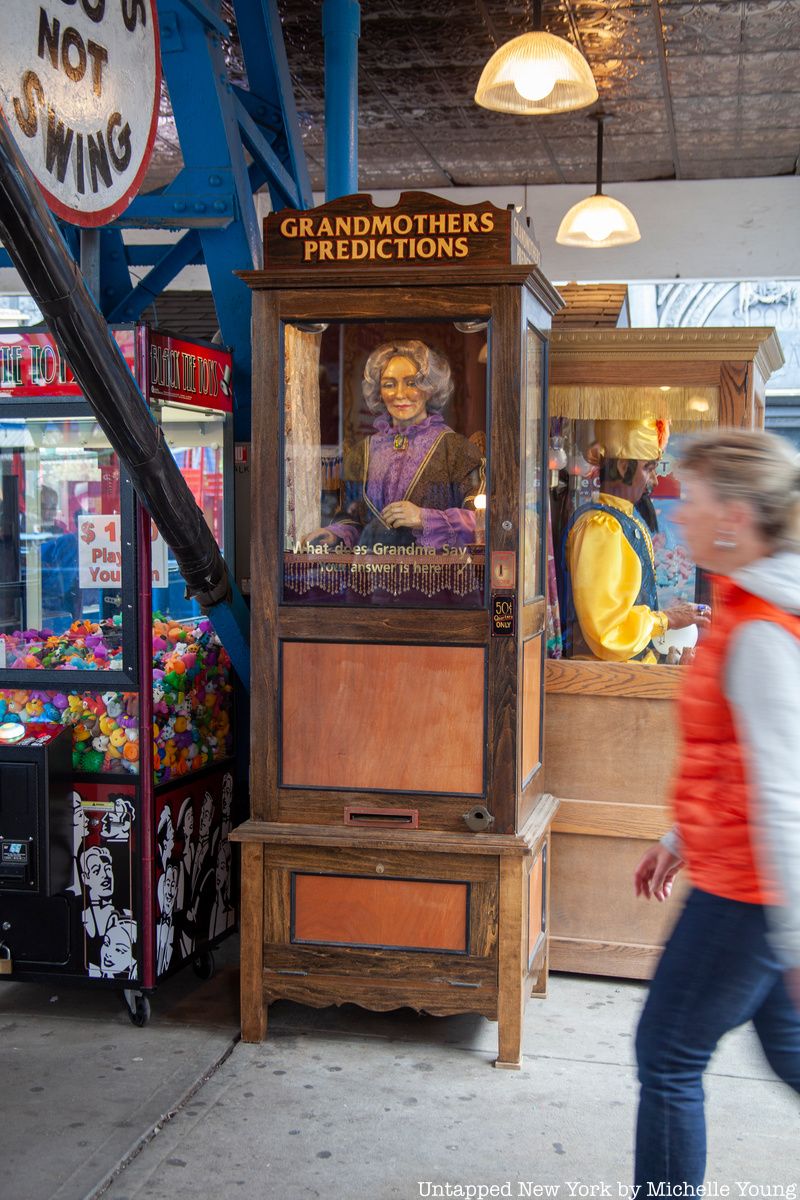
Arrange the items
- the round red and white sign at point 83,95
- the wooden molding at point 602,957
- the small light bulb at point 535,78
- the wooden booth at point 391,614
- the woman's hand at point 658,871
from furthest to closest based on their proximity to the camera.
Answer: the small light bulb at point 535,78 → the wooden molding at point 602,957 → the wooden booth at point 391,614 → the round red and white sign at point 83,95 → the woman's hand at point 658,871

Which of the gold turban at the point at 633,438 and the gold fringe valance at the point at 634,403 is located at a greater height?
the gold fringe valance at the point at 634,403

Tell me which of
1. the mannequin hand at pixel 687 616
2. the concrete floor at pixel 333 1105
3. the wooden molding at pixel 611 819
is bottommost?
the concrete floor at pixel 333 1105

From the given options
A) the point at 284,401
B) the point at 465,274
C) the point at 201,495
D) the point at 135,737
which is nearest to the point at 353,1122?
the point at 135,737

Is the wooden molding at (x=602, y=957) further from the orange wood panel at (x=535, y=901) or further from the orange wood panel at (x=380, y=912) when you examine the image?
the orange wood panel at (x=380, y=912)

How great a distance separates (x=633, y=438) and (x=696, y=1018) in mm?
2663

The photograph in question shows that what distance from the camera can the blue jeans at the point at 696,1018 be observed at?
78.9 inches

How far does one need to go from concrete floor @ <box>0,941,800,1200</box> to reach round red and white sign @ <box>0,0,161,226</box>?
2.19m

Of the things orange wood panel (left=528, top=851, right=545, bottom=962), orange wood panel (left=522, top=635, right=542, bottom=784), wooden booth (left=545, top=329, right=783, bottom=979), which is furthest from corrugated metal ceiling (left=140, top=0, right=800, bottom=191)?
orange wood panel (left=528, top=851, right=545, bottom=962)

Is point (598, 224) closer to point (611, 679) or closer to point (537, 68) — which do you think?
point (537, 68)

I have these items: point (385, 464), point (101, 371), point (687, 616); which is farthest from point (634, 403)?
point (101, 371)

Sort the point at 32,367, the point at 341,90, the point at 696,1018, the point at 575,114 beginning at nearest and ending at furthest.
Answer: the point at 696,1018
the point at 32,367
the point at 341,90
the point at 575,114

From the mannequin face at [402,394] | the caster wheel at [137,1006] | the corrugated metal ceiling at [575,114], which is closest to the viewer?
the mannequin face at [402,394]

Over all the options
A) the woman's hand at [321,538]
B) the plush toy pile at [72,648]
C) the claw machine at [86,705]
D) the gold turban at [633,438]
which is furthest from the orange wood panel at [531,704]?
the plush toy pile at [72,648]

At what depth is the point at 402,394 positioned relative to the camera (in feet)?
11.7
